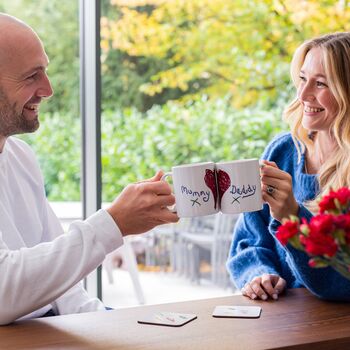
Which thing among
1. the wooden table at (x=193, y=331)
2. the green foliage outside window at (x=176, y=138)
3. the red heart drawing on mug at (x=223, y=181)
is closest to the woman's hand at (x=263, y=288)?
the wooden table at (x=193, y=331)

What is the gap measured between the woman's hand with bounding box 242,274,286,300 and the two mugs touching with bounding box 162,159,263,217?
0.26 m

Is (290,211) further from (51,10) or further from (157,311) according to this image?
(51,10)

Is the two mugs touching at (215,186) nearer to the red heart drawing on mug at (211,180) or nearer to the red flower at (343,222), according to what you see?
the red heart drawing on mug at (211,180)

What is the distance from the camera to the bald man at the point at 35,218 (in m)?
1.49

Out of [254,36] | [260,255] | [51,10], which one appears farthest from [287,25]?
[260,255]

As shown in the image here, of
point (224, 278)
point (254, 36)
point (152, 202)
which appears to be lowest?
point (224, 278)

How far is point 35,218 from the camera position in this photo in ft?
6.27

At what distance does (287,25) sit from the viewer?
7.12m

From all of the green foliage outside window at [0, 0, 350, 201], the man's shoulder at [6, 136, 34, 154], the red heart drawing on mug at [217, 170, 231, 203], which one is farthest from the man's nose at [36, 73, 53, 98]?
the green foliage outside window at [0, 0, 350, 201]

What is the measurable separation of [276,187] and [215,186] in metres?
0.16

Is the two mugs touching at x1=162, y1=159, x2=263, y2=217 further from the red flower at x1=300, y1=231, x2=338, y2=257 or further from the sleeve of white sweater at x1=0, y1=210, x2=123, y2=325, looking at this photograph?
the red flower at x1=300, y1=231, x2=338, y2=257

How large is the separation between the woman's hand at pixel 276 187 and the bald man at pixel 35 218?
0.72 ft

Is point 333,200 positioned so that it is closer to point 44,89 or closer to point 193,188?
point 193,188

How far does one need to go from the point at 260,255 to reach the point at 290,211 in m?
0.35
